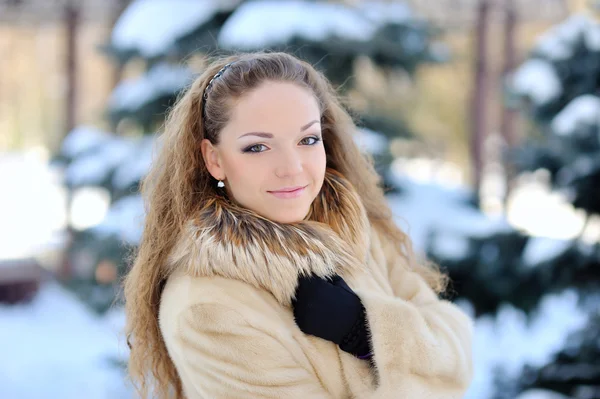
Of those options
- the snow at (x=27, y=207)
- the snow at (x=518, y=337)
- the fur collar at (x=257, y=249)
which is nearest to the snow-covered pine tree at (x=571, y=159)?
the snow at (x=518, y=337)

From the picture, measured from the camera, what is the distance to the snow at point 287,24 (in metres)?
3.86

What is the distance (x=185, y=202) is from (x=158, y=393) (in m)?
0.61

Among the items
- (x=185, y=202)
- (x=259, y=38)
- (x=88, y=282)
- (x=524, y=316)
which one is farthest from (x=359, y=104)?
(x=185, y=202)

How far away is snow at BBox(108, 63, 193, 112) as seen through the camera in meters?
4.32

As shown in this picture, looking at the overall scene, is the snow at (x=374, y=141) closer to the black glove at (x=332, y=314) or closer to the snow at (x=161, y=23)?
the snow at (x=161, y=23)

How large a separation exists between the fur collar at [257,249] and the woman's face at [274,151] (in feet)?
0.16

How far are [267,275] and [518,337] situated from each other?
14.0 ft

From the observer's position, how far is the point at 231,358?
1584 millimetres

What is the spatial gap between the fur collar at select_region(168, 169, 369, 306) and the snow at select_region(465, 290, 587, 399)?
9.04 feet

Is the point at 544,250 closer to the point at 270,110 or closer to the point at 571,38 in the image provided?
the point at 571,38

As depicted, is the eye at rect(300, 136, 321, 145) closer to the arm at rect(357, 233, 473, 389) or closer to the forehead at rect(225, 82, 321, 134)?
the forehead at rect(225, 82, 321, 134)

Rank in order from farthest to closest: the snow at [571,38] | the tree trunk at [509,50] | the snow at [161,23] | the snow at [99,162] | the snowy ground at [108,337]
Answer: the tree trunk at [509,50], the snowy ground at [108,337], the snow at [99,162], the snow at [161,23], the snow at [571,38]

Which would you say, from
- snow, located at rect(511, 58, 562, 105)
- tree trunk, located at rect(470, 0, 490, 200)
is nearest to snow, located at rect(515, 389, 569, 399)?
snow, located at rect(511, 58, 562, 105)

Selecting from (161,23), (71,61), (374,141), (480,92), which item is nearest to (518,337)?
(374,141)
